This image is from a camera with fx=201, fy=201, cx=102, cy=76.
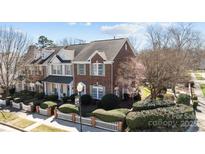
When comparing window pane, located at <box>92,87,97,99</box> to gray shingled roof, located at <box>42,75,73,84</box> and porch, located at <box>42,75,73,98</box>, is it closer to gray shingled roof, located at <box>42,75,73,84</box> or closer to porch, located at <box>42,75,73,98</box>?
porch, located at <box>42,75,73,98</box>

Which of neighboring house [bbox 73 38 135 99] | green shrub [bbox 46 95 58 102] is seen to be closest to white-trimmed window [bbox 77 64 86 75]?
neighboring house [bbox 73 38 135 99]

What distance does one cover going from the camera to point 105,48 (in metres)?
17.9

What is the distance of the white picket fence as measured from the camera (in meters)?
11.7

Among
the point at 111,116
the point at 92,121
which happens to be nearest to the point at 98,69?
the point at 92,121

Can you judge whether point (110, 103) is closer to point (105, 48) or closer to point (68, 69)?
point (105, 48)

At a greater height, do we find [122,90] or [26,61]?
[26,61]

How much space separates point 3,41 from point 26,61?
3.70 meters

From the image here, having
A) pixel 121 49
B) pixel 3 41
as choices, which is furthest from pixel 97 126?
pixel 3 41

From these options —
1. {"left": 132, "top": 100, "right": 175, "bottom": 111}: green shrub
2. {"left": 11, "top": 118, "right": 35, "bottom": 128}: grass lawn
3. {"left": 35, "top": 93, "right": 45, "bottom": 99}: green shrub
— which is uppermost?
{"left": 132, "top": 100, "right": 175, "bottom": 111}: green shrub

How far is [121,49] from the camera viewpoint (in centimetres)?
1720

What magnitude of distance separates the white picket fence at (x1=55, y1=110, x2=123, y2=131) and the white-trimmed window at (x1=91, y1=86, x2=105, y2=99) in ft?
13.9

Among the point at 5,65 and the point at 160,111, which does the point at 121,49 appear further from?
the point at 5,65

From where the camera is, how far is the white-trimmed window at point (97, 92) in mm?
17312
